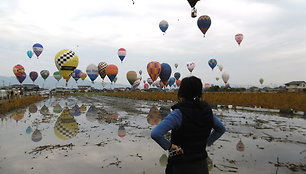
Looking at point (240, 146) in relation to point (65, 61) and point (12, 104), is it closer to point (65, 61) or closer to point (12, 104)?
point (12, 104)

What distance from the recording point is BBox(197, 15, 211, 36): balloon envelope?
1238 inches

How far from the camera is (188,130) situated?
2.11 metres

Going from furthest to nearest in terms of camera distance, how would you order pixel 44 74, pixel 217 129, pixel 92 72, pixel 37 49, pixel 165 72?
1. pixel 44 74
2. pixel 92 72
3. pixel 37 49
4. pixel 165 72
5. pixel 217 129

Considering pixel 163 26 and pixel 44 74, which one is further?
pixel 44 74

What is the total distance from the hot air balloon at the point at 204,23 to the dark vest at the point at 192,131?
31271 mm

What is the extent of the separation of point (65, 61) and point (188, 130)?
32.0 meters

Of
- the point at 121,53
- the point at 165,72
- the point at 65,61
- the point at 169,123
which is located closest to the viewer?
the point at 169,123

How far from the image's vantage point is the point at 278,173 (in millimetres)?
4949

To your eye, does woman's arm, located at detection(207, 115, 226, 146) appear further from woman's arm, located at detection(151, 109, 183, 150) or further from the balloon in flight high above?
the balloon in flight high above

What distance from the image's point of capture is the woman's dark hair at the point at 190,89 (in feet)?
7.27

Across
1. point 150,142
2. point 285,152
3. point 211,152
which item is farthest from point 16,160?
point 285,152

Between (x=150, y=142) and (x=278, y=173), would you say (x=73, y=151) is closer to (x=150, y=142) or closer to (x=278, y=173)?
(x=150, y=142)

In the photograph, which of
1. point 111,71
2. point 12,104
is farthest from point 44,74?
point 12,104

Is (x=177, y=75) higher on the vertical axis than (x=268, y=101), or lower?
higher
